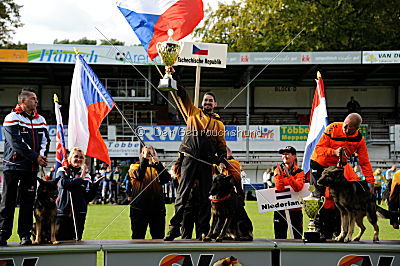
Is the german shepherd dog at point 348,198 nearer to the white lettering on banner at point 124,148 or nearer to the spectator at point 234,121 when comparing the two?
the white lettering on banner at point 124,148

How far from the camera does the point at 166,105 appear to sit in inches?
1245

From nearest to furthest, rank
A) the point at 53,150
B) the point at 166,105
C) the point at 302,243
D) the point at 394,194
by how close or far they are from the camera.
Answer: the point at 302,243 → the point at 394,194 → the point at 53,150 → the point at 166,105

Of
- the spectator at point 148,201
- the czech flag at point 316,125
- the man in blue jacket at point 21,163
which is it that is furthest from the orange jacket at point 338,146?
the man in blue jacket at point 21,163

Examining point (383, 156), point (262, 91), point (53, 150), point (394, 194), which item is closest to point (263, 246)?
point (394, 194)

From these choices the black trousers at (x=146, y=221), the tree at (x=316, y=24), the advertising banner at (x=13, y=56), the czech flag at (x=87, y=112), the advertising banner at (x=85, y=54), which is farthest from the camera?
the tree at (x=316, y=24)

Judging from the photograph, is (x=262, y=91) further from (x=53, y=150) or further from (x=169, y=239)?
(x=169, y=239)

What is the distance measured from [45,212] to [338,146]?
3392mm

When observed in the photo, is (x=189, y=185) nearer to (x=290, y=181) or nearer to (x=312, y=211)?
(x=312, y=211)

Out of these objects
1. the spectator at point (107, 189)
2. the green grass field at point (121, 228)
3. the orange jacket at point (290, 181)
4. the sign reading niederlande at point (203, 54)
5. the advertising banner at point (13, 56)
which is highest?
the advertising banner at point (13, 56)

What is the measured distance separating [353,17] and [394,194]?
2761cm

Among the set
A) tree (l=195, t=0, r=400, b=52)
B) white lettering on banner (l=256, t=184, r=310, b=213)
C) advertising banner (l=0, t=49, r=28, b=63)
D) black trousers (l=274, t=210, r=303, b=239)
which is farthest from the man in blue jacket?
tree (l=195, t=0, r=400, b=52)

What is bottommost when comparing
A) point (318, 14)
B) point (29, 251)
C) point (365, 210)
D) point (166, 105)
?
point (29, 251)

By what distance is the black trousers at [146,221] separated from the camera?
24.9ft

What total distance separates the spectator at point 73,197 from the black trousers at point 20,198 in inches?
18.1
